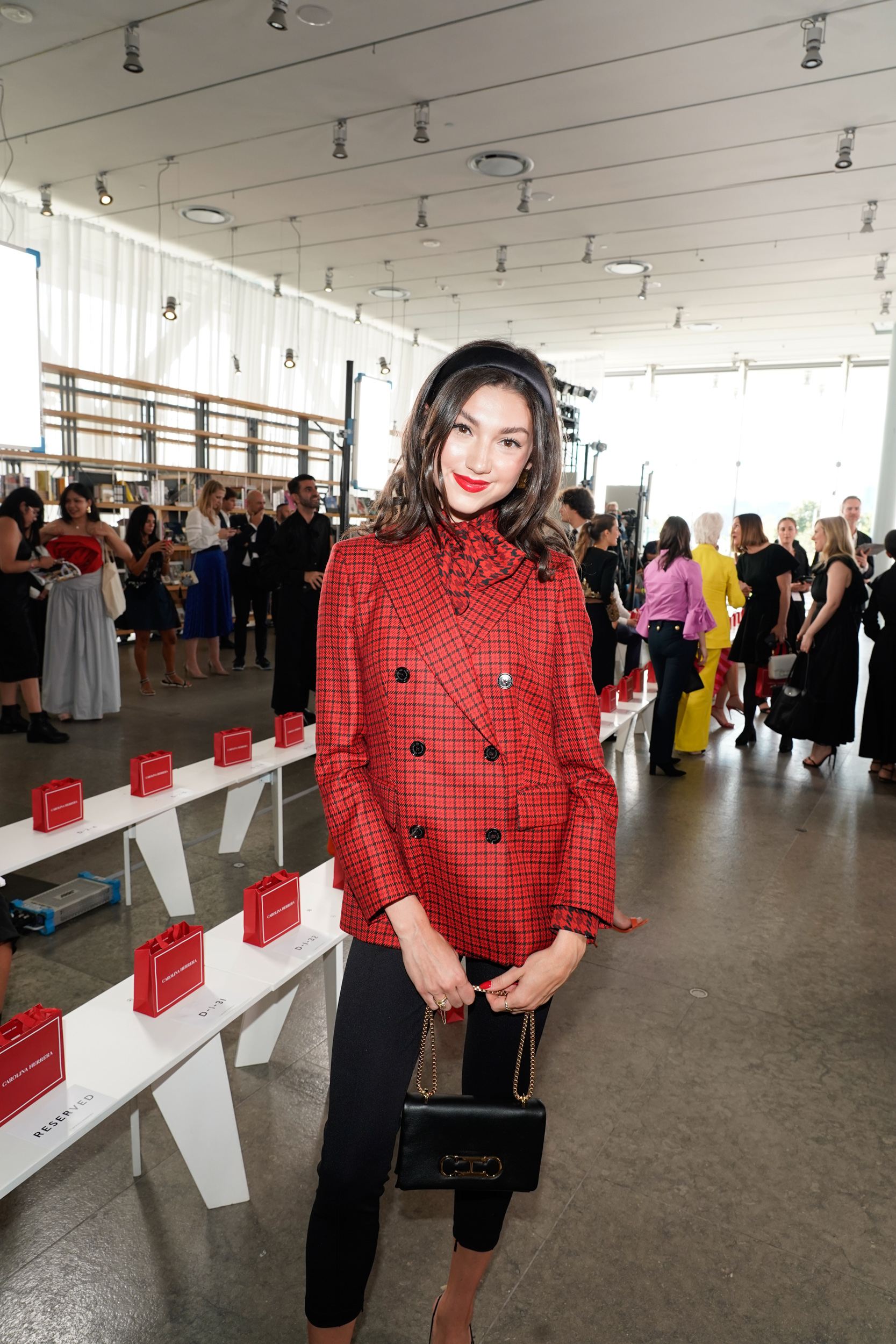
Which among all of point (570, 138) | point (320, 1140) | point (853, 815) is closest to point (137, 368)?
point (570, 138)

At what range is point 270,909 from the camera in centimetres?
221

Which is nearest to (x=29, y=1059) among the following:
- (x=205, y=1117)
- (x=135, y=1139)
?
(x=205, y=1117)

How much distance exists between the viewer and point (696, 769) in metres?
5.75

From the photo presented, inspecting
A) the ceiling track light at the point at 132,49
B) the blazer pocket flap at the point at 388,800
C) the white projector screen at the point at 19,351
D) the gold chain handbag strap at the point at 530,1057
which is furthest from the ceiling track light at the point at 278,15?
the gold chain handbag strap at the point at 530,1057

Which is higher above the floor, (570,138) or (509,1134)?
(570,138)

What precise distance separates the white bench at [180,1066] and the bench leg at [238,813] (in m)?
1.54

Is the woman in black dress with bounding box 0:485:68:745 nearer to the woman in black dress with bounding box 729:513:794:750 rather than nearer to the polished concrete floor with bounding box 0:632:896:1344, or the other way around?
the polished concrete floor with bounding box 0:632:896:1344

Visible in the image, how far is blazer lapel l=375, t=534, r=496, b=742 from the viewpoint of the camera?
45.8 inches

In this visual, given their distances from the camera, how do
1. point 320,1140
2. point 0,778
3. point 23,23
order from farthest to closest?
1. point 23,23
2. point 0,778
3. point 320,1140

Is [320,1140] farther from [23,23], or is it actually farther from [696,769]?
[23,23]

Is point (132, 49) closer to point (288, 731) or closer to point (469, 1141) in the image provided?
point (288, 731)

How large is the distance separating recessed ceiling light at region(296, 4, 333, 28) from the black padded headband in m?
5.10

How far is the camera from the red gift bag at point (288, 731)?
400 cm

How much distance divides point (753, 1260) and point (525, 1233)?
471mm
